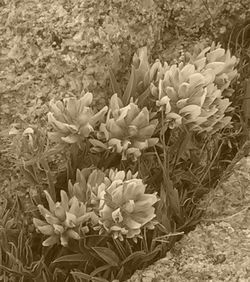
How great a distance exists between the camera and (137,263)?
5.99 ft

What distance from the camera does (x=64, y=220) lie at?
1743 mm

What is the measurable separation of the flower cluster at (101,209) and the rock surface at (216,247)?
0.62 feet

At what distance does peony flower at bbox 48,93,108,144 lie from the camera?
1744 mm

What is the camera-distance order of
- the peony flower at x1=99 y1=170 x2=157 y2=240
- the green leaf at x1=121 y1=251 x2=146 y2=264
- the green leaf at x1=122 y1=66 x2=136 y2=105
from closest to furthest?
the peony flower at x1=99 y1=170 x2=157 y2=240 < the green leaf at x1=121 y1=251 x2=146 y2=264 < the green leaf at x1=122 y1=66 x2=136 y2=105

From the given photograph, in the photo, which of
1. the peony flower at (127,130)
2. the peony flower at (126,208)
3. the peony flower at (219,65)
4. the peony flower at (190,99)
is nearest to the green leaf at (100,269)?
the peony flower at (126,208)

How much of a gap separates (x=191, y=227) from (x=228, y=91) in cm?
43

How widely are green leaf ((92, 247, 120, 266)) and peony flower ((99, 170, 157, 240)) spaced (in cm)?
7

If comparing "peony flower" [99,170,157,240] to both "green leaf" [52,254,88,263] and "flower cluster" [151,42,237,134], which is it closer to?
"green leaf" [52,254,88,263]

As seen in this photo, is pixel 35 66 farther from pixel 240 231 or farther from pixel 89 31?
pixel 240 231

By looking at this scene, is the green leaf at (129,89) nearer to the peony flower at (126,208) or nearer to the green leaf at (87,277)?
the peony flower at (126,208)

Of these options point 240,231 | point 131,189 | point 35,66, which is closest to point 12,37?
point 35,66

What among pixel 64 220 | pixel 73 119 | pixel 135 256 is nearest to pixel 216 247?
pixel 135 256

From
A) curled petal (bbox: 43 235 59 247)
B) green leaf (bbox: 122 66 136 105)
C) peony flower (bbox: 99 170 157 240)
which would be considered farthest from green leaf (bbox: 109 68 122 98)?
curled petal (bbox: 43 235 59 247)

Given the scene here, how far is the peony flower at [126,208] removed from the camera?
1.66 meters
